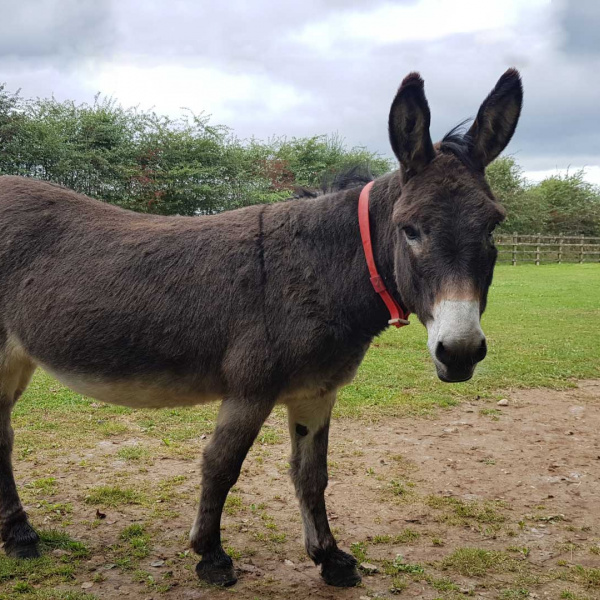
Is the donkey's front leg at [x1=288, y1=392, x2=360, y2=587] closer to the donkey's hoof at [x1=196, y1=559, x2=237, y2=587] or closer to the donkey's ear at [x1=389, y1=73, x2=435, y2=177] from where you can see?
the donkey's hoof at [x1=196, y1=559, x2=237, y2=587]

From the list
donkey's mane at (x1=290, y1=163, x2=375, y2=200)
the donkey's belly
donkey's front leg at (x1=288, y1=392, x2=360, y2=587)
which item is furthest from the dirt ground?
donkey's mane at (x1=290, y1=163, x2=375, y2=200)

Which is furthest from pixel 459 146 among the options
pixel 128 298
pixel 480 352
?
pixel 128 298

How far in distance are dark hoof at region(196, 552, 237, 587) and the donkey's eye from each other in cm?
216

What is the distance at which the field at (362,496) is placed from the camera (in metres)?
3.36

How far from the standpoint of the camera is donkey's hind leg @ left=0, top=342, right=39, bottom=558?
11.5ft

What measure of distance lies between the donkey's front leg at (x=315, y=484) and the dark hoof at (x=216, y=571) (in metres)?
0.53

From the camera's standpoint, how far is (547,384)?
7.74 m

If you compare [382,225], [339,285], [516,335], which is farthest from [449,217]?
[516,335]

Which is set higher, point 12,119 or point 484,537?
point 12,119

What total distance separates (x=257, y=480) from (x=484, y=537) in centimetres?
187

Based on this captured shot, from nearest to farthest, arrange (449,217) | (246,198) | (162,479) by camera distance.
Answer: (449,217), (162,479), (246,198)

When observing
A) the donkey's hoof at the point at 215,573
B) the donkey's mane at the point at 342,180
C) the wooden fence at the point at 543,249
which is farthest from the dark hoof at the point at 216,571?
the wooden fence at the point at 543,249

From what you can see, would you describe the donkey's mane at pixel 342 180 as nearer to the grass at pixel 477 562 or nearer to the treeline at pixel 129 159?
the grass at pixel 477 562

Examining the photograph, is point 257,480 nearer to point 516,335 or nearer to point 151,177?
point 516,335
